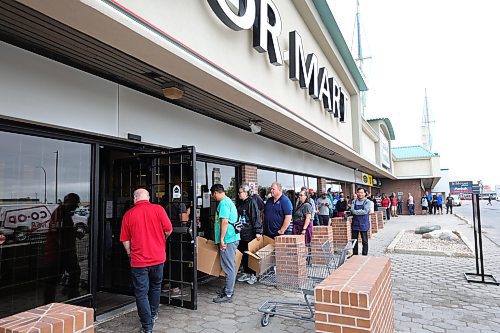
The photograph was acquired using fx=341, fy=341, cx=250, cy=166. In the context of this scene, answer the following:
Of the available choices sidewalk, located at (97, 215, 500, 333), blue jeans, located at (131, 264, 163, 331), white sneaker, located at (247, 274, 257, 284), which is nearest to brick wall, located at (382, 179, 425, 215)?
sidewalk, located at (97, 215, 500, 333)

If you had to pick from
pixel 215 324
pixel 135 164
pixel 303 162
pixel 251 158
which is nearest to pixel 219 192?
pixel 135 164

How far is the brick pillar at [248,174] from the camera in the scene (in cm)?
823

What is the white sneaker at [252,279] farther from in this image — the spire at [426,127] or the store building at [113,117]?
the spire at [426,127]

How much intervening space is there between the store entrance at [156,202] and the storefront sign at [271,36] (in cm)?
188

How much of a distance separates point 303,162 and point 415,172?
67.1 ft

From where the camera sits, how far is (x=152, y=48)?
3326 mm

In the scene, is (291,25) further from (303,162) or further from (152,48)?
(303,162)

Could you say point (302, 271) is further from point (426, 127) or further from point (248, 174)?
point (426, 127)

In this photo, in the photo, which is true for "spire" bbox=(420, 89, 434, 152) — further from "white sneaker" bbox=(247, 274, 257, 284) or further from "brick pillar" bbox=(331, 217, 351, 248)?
"white sneaker" bbox=(247, 274, 257, 284)

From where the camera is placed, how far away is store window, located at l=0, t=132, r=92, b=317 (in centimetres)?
389

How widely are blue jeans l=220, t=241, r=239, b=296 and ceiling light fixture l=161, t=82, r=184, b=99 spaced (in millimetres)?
2425

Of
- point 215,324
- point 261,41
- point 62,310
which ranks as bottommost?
point 215,324

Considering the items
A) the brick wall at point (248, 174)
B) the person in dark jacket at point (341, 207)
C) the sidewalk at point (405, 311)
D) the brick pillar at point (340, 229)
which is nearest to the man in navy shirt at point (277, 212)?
the sidewalk at point (405, 311)

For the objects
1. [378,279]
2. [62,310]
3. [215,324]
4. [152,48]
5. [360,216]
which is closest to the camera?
[62,310]
